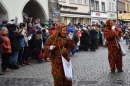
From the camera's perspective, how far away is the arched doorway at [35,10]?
26009 millimetres

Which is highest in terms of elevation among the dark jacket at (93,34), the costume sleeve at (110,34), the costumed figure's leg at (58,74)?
the costume sleeve at (110,34)

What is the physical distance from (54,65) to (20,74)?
14.6ft

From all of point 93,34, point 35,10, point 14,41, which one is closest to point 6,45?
point 14,41

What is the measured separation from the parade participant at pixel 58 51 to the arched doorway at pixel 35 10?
18.5 metres

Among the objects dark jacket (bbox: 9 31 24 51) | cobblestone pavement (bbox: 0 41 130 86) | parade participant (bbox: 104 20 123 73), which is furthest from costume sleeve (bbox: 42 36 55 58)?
dark jacket (bbox: 9 31 24 51)

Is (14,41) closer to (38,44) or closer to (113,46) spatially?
(38,44)

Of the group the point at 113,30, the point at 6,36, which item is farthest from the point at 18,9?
the point at 113,30

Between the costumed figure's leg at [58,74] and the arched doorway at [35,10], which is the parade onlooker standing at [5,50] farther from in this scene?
the arched doorway at [35,10]

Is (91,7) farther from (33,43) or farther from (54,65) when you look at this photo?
(54,65)

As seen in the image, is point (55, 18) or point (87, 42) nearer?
point (87, 42)

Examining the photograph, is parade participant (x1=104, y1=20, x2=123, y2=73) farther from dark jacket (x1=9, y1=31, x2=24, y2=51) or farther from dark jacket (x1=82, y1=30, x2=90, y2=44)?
dark jacket (x1=82, y1=30, x2=90, y2=44)

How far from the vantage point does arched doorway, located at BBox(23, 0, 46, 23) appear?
2601 cm

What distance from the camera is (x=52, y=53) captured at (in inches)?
283

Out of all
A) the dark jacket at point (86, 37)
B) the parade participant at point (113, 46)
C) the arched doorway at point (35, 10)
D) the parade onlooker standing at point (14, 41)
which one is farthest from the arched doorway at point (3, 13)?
the parade participant at point (113, 46)
